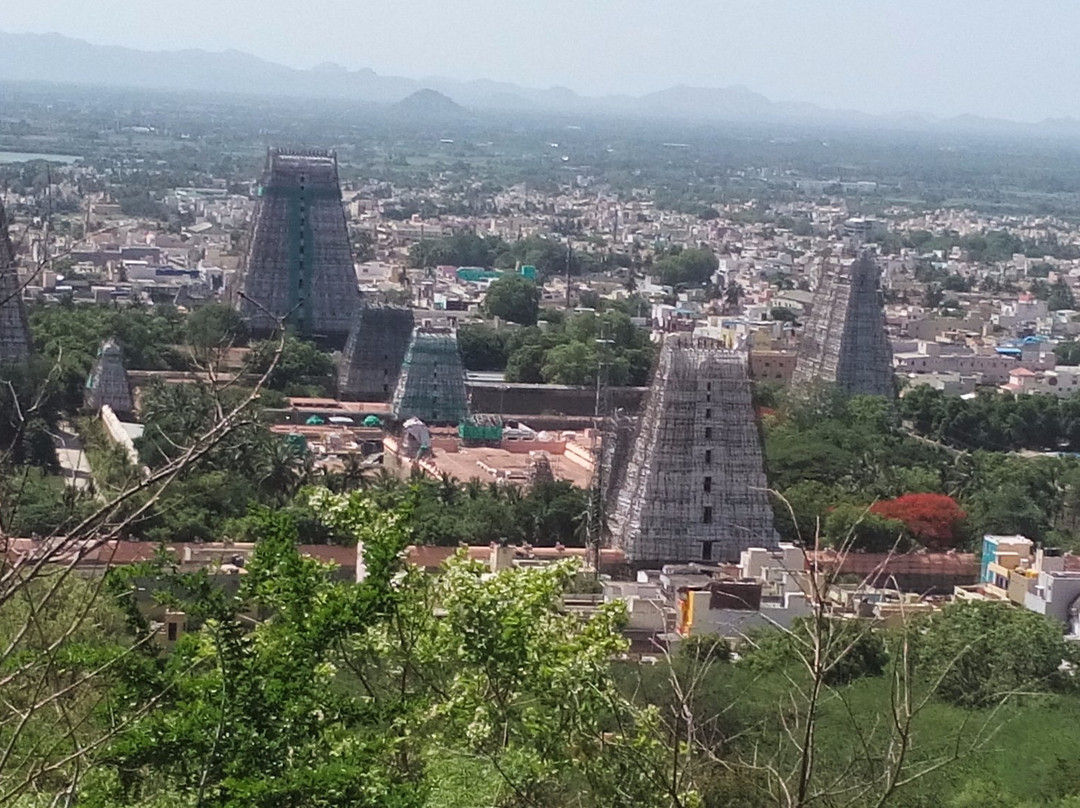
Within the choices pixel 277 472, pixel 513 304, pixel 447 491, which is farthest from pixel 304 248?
pixel 447 491

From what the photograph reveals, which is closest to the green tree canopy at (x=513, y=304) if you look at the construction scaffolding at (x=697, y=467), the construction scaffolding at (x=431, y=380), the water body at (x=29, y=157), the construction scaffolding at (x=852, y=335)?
the construction scaffolding at (x=852, y=335)

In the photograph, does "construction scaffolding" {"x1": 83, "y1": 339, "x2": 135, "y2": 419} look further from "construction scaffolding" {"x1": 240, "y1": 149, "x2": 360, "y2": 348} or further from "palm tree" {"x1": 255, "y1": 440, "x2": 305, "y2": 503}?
"construction scaffolding" {"x1": 240, "y1": 149, "x2": 360, "y2": 348}

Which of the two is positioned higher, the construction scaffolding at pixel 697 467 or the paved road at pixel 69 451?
the construction scaffolding at pixel 697 467

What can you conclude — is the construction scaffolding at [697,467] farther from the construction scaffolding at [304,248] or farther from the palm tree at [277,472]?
the construction scaffolding at [304,248]

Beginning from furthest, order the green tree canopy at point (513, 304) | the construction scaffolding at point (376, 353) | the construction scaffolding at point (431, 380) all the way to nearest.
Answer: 1. the green tree canopy at point (513, 304)
2. the construction scaffolding at point (376, 353)
3. the construction scaffolding at point (431, 380)

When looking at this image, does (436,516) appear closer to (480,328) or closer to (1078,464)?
(1078,464)

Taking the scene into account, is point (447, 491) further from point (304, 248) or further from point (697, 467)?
point (304, 248)

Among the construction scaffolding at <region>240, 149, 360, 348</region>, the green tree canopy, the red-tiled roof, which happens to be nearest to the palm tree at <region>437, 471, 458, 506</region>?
the red-tiled roof
